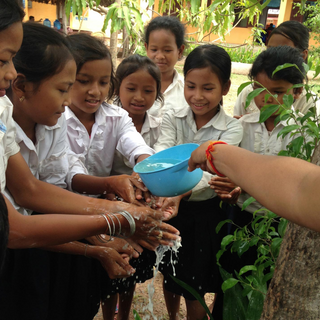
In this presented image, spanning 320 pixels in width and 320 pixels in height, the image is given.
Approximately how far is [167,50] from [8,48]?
2.13m

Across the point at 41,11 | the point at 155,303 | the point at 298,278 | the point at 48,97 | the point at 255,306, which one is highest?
the point at 41,11

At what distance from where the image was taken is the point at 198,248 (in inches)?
92.6

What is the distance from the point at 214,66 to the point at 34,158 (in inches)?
51.7

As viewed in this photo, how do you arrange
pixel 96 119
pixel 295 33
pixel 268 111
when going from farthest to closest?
pixel 295 33 < pixel 96 119 < pixel 268 111

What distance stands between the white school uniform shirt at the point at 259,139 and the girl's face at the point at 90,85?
1.01 meters

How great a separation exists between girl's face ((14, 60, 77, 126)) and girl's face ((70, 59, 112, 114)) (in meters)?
0.38

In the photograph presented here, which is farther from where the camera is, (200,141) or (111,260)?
(200,141)

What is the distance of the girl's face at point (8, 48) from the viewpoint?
4.75 ft

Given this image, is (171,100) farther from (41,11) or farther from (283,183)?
(41,11)

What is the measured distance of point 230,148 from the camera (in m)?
1.37

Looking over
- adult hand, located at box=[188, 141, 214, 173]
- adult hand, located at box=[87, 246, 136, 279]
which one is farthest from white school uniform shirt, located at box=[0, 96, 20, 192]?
adult hand, located at box=[188, 141, 214, 173]

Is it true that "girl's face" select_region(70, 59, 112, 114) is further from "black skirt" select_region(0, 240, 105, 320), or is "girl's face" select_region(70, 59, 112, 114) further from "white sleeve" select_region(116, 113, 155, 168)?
"black skirt" select_region(0, 240, 105, 320)

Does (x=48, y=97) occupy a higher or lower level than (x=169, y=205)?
higher

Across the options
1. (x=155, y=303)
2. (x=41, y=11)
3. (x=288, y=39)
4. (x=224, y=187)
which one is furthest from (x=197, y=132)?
(x=41, y=11)
